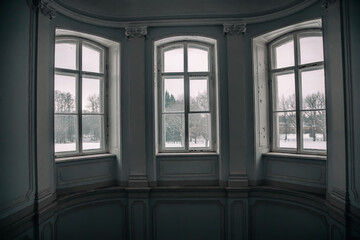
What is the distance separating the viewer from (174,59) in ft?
13.4

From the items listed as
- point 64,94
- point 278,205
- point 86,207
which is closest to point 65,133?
point 64,94

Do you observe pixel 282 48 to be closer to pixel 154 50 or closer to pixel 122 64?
pixel 154 50

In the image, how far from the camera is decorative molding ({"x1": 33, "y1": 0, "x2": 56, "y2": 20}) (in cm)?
285

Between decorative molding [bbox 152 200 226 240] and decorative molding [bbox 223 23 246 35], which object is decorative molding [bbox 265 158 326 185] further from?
decorative molding [bbox 223 23 246 35]

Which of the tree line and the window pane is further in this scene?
the tree line

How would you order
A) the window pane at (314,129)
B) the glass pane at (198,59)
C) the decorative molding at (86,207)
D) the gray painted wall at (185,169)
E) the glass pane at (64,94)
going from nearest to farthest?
the gray painted wall at (185,169)
the decorative molding at (86,207)
the window pane at (314,129)
the glass pane at (64,94)
the glass pane at (198,59)

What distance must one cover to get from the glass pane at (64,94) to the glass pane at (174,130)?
1.41m

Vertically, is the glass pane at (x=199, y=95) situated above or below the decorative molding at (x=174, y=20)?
below

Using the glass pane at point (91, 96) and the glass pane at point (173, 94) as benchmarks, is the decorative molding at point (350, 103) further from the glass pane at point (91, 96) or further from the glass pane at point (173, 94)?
the glass pane at point (91, 96)

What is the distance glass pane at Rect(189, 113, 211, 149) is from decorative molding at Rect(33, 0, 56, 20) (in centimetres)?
236

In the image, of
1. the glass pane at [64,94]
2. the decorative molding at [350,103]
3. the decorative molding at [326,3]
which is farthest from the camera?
the glass pane at [64,94]

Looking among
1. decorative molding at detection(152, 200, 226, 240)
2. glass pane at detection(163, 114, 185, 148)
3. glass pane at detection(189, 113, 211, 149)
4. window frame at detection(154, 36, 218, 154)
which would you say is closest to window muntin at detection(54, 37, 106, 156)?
window frame at detection(154, 36, 218, 154)

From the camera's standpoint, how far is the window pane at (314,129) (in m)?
3.36

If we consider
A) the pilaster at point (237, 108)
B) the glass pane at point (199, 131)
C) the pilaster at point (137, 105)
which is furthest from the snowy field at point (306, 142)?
the pilaster at point (137, 105)
